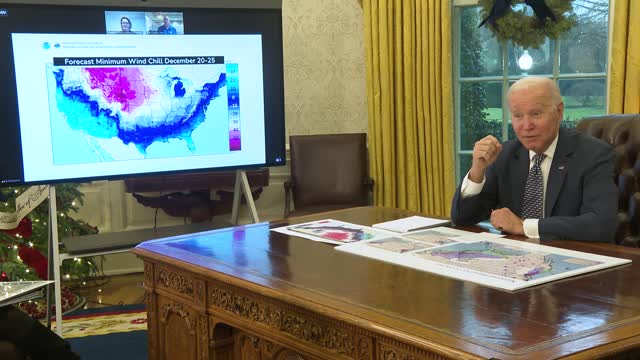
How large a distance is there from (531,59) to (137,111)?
255cm

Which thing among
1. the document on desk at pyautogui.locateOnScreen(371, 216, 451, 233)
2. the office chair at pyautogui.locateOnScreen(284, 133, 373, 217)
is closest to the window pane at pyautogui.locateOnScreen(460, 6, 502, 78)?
the office chair at pyautogui.locateOnScreen(284, 133, 373, 217)

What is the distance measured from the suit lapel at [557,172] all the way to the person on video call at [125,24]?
2.11 metres

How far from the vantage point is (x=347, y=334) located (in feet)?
5.57

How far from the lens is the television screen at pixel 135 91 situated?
3.44 metres

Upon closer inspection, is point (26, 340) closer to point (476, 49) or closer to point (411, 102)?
point (411, 102)

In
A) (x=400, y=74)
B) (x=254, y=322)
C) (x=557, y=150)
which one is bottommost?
(x=254, y=322)

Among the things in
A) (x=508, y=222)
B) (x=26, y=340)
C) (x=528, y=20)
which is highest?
(x=528, y=20)

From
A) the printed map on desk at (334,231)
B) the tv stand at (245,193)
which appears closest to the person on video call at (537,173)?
the printed map on desk at (334,231)

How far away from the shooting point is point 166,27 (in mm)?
3734

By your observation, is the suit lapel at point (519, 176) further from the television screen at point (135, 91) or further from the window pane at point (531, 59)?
the window pane at point (531, 59)

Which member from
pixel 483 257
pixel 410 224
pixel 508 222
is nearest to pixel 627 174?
pixel 508 222

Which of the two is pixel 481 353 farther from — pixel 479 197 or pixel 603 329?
pixel 479 197

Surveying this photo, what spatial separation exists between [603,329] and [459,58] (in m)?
3.86

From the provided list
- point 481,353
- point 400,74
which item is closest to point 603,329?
point 481,353
